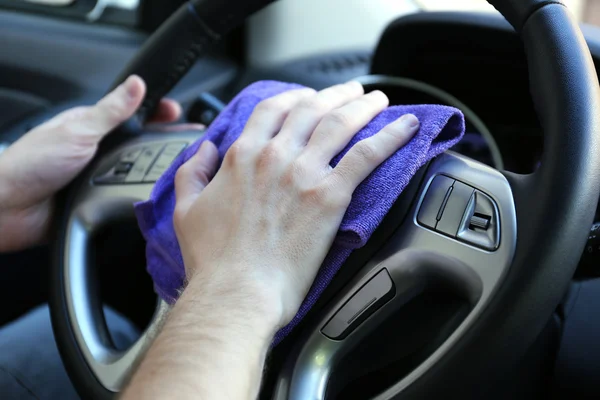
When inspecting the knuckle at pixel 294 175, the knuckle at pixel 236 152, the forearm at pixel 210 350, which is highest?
the knuckle at pixel 294 175

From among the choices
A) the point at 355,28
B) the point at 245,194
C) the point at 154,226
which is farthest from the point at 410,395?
the point at 355,28

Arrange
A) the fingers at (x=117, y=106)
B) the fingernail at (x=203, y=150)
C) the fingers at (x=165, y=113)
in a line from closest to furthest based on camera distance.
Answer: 1. the fingernail at (x=203, y=150)
2. the fingers at (x=117, y=106)
3. the fingers at (x=165, y=113)

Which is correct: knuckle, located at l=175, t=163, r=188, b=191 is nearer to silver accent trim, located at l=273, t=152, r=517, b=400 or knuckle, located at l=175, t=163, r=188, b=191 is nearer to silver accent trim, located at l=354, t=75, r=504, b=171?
silver accent trim, located at l=273, t=152, r=517, b=400

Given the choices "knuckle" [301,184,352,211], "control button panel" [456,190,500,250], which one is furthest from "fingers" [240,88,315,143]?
"control button panel" [456,190,500,250]

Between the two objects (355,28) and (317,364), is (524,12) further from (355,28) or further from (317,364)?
(355,28)

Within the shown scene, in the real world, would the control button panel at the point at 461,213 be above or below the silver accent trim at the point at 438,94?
above

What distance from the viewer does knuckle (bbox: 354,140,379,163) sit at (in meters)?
0.51

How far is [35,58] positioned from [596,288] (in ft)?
4.43

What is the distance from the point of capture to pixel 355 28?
4.75 feet

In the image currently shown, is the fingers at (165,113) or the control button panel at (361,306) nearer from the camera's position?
the control button panel at (361,306)

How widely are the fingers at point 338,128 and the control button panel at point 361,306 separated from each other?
0.12 meters

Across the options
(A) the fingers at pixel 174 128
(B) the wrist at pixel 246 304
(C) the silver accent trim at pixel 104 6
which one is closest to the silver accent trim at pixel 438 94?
(A) the fingers at pixel 174 128

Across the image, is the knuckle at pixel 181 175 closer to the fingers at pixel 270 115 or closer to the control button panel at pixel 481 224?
the fingers at pixel 270 115

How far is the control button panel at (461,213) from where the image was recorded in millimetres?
482
